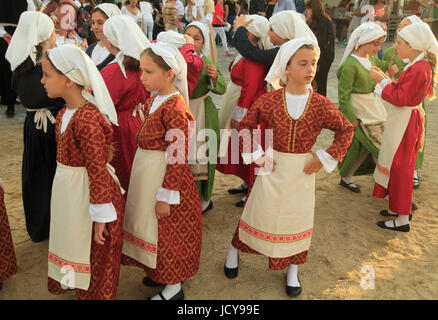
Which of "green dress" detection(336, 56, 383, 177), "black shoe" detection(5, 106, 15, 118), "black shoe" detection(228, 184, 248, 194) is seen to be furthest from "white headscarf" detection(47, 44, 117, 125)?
"black shoe" detection(5, 106, 15, 118)

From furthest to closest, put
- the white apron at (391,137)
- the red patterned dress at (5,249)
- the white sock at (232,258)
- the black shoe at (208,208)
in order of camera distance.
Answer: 1. the black shoe at (208,208)
2. the white apron at (391,137)
3. the white sock at (232,258)
4. the red patterned dress at (5,249)

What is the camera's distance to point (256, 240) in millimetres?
2721

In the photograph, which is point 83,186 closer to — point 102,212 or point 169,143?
point 102,212

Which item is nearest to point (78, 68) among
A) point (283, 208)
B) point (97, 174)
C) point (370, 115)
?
point (97, 174)

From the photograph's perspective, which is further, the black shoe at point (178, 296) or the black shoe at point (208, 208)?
the black shoe at point (208, 208)

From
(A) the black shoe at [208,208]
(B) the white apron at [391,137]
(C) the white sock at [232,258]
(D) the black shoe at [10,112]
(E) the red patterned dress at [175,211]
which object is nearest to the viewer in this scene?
(E) the red patterned dress at [175,211]

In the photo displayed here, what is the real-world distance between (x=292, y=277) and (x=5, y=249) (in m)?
2.00

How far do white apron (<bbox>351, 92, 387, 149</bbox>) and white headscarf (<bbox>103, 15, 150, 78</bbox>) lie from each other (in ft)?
7.57

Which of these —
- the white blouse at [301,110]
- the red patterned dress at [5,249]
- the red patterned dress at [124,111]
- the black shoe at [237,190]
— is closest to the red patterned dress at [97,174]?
the red patterned dress at [5,249]

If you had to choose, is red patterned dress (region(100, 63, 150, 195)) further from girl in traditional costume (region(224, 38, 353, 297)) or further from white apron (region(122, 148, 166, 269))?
girl in traditional costume (region(224, 38, 353, 297))

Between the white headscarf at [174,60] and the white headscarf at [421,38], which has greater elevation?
the white headscarf at [421,38]

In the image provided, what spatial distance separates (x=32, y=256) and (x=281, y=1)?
675cm

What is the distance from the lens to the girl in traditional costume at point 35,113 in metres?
2.91

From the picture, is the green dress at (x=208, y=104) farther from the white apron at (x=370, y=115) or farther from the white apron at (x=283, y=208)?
the white apron at (x=370, y=115)
